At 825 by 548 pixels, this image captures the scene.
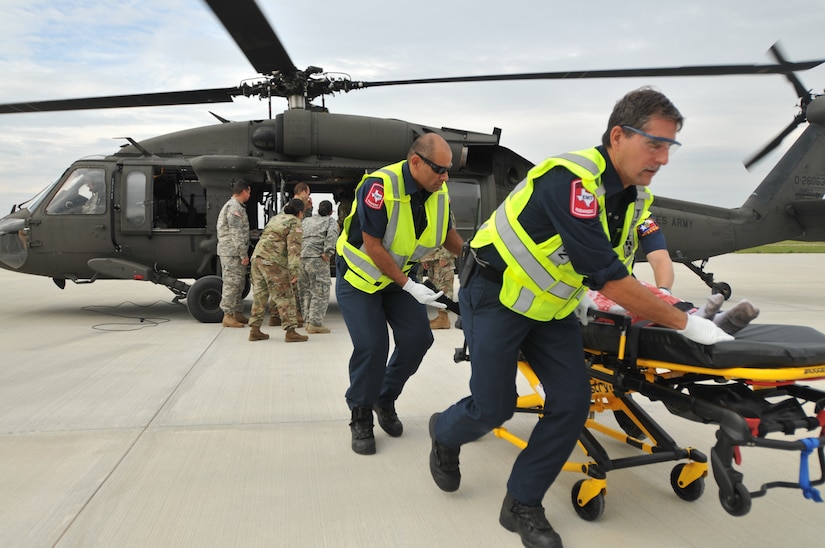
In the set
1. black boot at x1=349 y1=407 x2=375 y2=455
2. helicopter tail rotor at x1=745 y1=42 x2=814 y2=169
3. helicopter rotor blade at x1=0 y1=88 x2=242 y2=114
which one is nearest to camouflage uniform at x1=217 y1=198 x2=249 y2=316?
helicopter rotor blade at x1=0 y1=88 x2=242 y2=114

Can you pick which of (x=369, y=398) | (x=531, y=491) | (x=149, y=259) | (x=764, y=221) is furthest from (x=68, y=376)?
(x=764, y=221)

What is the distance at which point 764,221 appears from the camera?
35.0ft

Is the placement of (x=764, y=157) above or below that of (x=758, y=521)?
above

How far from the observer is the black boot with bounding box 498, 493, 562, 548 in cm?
222

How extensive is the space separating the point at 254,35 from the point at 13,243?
472 centimetres

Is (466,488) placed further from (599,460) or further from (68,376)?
(68,376)

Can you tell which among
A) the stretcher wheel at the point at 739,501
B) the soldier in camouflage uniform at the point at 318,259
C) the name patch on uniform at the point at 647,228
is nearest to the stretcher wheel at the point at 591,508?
the stretcher wheel at the point at 739,501

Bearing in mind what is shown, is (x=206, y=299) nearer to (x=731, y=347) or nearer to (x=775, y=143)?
(x=731, y=347)

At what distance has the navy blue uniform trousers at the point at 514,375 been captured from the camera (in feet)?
7.53

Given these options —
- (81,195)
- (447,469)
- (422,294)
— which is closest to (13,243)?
(81,195)

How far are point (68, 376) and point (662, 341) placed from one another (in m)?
4.52

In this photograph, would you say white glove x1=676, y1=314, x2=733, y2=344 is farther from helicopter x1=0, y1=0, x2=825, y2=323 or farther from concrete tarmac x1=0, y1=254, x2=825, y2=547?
helicopter x1=0, y1=0, x2=825, y2=323

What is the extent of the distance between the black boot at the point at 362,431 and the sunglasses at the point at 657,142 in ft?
6.65

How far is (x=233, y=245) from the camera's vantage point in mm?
7324
